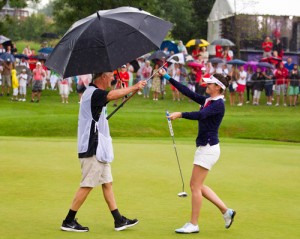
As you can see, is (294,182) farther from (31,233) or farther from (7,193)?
(31,233)

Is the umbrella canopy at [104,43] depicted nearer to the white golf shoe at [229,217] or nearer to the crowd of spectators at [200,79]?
the white golf shoe at [229,217]

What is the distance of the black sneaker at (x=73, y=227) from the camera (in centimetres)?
934

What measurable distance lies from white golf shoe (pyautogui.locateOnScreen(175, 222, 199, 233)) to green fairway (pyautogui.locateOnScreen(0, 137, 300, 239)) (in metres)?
0.10

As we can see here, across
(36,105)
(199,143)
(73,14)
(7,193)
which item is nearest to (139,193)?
(7,193)

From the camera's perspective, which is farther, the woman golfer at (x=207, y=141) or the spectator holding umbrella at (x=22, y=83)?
the spectator holding umbrella at (x=22, y=83)

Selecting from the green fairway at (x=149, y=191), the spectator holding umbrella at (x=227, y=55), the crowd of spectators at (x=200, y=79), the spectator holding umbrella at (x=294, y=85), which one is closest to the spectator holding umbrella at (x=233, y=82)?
the crowd of spectators at (x=200, y=79)

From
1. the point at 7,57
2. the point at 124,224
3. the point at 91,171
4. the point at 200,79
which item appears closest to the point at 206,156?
the point at 124,224

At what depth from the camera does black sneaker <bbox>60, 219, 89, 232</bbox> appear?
9336 millimetres

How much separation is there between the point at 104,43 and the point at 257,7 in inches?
1353

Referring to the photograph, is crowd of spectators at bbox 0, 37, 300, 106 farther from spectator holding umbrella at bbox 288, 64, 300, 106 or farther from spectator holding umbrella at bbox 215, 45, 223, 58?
spectator holding umbrella at bbox 215, 45, 223, 58

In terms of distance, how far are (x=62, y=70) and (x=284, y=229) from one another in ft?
10.9

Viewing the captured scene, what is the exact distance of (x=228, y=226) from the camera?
959 cm

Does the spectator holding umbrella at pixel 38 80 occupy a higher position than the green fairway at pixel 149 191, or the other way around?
the spectator holding umbrella at pixel 38 80

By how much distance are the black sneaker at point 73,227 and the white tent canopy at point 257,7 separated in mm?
34131
